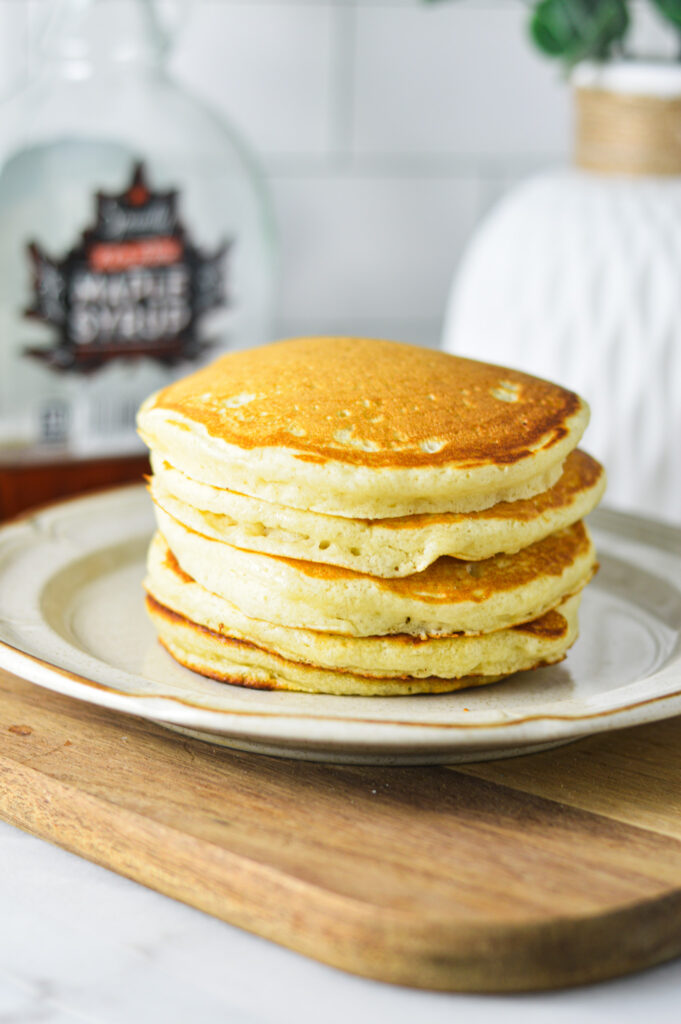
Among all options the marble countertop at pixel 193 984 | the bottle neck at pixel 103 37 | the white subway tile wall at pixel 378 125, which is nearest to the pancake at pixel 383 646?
the marble countertop at pixel 193 984

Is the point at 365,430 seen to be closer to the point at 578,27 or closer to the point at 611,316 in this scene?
the point at 611,316

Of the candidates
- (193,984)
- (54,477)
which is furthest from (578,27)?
(193,984)

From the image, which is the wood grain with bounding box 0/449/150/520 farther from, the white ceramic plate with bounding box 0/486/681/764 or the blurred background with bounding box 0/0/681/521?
the white ceramic plate with bounding box 0/486/681/764

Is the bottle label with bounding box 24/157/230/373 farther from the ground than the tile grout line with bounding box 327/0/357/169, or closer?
closer

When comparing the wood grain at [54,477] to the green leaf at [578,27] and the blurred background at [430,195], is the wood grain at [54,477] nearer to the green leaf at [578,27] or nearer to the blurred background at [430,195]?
the blurred background at [430,195]

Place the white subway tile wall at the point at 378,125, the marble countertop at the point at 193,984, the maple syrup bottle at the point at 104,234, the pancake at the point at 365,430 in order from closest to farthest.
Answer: the marble countertop at the point at 193,984
the pancake at the point at 365,430
the maple syrup bottle at the point at 104,234
the white subway tile wall at the point at 378,125

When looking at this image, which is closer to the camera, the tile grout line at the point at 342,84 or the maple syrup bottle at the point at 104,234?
the maple syrup bottle at the point at 104,234

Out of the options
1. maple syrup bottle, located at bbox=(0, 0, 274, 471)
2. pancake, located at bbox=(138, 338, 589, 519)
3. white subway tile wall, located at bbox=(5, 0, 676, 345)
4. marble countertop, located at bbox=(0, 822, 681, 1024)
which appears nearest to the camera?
marble countertop, located at bbox=(0, 822, 681, 1024)

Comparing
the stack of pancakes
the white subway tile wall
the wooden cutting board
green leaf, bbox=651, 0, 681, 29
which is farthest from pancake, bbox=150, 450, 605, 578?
the white subway tile wall
